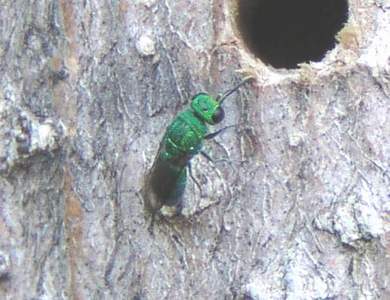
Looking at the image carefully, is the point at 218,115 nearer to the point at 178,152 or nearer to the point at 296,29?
the point at 178,152

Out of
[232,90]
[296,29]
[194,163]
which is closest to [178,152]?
[194,163]

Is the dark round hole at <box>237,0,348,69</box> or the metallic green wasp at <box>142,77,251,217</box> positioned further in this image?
the dark round hole at <box>237,0,348,69</box>

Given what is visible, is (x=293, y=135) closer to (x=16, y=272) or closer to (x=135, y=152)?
(x=135, y=152)

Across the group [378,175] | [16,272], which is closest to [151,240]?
[16,272]

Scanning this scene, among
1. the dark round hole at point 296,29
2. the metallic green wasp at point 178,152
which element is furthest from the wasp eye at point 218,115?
the dark round hole at point 296,29

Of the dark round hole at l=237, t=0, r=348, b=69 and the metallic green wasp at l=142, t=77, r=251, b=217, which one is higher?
the dark round hole at l=237, t=0, r=348, b=69

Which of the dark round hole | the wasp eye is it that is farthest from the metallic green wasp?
the dark round hole

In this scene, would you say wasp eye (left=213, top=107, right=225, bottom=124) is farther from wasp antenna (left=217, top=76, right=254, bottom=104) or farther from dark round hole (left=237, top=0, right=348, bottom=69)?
dark round hole (left=237, top=0, right=348, bottom=69)
